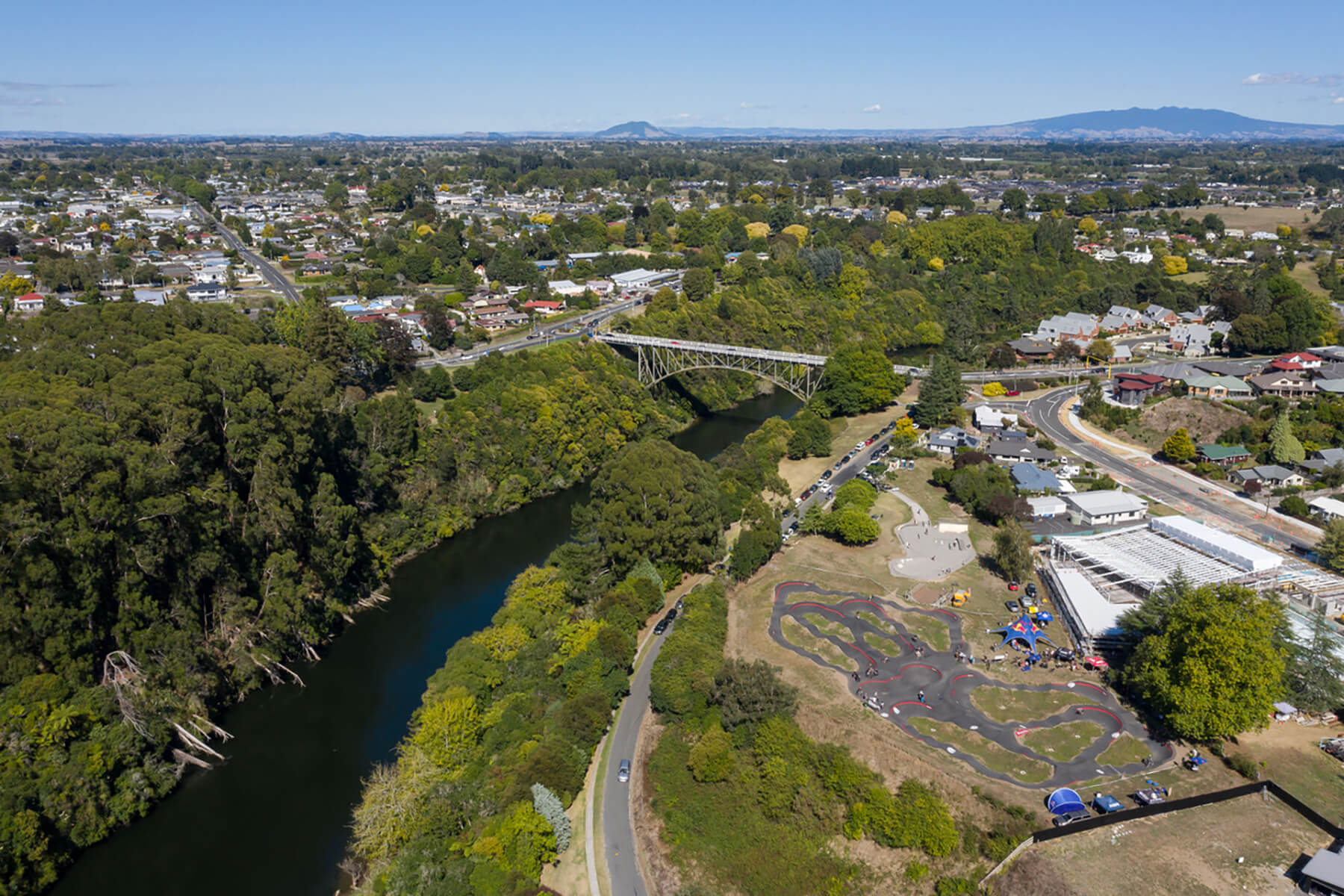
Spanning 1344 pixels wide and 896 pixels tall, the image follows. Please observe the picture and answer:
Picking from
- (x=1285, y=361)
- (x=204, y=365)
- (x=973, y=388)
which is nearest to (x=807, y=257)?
(x=973, y=388)

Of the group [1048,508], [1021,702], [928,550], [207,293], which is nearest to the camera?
[1021,702]

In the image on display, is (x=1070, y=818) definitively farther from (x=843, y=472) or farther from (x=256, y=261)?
(x=256, y=261)

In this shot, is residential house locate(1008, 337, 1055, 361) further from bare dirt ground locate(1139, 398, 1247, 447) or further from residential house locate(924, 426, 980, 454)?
residential house locate(924, 426, 980, 454)

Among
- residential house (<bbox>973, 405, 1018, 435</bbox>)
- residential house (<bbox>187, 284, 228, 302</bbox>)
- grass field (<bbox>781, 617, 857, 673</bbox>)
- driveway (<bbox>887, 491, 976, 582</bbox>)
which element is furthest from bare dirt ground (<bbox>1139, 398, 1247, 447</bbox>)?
residential house (<bbox>187, 284, 228, 302</bbox>)

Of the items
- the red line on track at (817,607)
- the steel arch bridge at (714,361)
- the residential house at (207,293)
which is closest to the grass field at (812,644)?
the red line on track at (817,607)

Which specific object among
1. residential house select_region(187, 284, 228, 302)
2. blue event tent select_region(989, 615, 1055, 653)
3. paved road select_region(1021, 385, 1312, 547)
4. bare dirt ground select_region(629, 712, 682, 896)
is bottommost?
bare dirt ground select_region(629, 712, 682, 896)

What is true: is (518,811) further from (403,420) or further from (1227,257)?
(1227,257)

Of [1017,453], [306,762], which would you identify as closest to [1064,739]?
[306,762]
